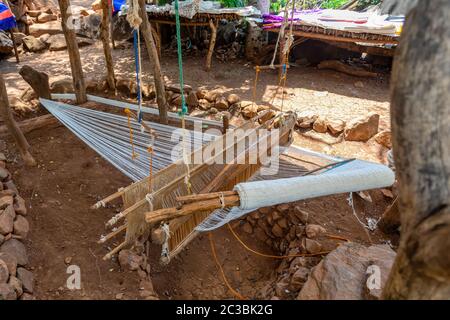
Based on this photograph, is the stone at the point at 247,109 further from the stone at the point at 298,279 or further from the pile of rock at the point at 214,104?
the stone at the point at 298,279

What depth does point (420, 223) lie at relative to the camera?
72cm

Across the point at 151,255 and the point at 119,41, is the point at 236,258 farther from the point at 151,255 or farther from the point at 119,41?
the point at 119,41

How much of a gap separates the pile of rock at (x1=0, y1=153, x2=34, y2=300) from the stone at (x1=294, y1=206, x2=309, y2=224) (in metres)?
1.69

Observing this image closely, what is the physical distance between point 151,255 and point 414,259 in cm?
163

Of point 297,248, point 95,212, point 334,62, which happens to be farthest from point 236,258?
point 334,62

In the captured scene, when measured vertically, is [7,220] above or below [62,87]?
below

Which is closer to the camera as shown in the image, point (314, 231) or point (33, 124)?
point (314, 231)

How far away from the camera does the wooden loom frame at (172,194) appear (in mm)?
1454

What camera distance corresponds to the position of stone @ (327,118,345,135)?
130 inches

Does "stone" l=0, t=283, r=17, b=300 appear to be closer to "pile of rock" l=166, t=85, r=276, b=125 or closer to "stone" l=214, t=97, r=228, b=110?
"pile of rock" l=166, t=85, r=276, b=125

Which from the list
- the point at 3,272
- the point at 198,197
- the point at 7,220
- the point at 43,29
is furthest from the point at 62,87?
the point at 43,29

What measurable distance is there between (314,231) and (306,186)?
32.3 inches

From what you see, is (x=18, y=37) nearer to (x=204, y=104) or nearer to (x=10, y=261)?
(x=204, y=104)

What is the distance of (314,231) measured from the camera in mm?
2033
